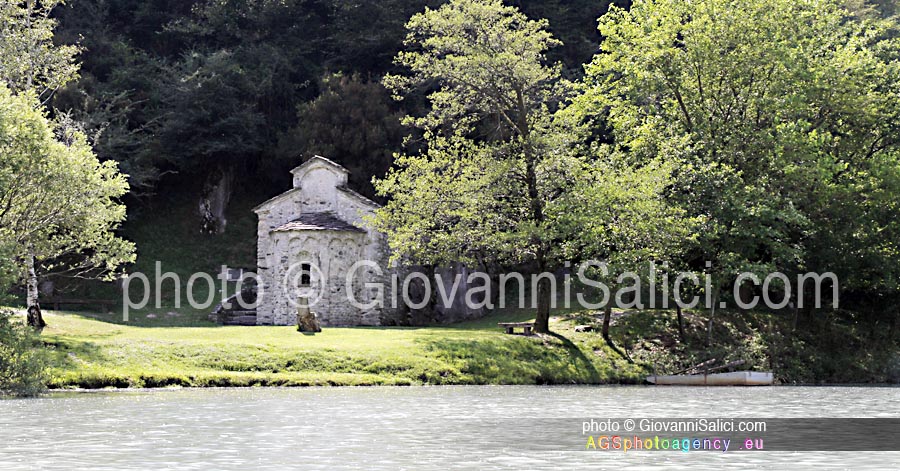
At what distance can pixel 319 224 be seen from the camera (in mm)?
49094

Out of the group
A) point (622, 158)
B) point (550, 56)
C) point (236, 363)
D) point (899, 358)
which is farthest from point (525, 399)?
point (550, 56)

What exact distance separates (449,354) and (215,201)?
111 ft

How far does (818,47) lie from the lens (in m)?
43.9

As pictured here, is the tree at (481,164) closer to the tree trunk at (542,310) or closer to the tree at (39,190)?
the tree trunk at (542,310)

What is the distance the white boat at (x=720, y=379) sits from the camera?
3600 cm

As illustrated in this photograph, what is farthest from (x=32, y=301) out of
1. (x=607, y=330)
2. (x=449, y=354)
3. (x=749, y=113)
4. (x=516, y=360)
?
(x=749, y=113)

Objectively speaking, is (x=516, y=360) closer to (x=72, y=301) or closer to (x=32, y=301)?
(x=32, y=301)

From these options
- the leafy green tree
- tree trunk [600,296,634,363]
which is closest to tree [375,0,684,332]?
tree trunk [600,296,634,363]

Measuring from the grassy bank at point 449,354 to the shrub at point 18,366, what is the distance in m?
1.68

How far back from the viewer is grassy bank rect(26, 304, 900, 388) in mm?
32688

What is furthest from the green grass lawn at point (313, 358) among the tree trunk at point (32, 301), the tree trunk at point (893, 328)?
the tree trunk at point (893, 328)

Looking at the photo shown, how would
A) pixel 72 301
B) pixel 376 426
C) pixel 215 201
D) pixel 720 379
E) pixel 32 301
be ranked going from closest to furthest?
pixel 376 426, pixel 720 379, pixel 32 301, pixel 72 301, pixel 215 201

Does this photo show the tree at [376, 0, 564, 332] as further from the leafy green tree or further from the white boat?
the leafy green tree

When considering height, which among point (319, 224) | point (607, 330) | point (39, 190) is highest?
point (319, 224)
